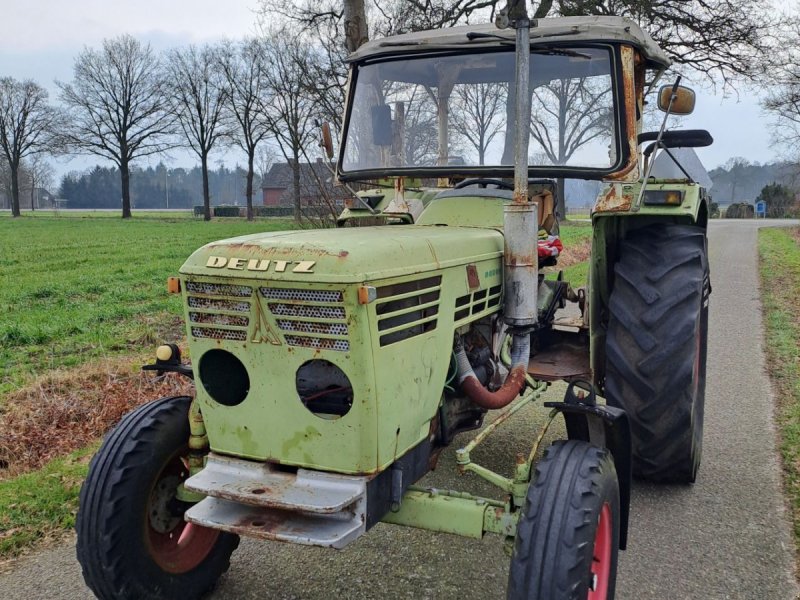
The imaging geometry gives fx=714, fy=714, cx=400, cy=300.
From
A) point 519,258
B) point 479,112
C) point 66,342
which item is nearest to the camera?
point 519,258

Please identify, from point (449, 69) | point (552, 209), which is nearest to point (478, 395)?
point (552, 209)

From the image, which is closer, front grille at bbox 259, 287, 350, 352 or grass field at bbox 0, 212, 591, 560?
front grille at bbox 259, 287, 350, 352

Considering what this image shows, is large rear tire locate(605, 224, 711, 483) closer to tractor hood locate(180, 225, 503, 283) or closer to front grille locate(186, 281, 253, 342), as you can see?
tractor hood locate(180, 225, 503, 283)

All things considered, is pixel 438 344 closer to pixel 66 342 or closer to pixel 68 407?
pixel 68 407

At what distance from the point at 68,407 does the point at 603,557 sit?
3.97 m

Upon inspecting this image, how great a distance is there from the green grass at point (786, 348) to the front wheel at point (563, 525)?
155 cm

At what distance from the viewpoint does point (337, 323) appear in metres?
2.32

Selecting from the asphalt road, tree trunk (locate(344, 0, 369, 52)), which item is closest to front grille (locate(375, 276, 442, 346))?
the asphalt road

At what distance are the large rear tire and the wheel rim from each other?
6.82 ft

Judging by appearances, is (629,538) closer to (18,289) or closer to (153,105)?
(18,289)

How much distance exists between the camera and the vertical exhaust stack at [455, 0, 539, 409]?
292 cm

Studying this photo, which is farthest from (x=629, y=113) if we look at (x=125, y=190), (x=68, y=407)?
(x=125, y=190)

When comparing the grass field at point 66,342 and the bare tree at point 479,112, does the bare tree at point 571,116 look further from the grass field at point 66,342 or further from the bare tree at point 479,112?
the grass field at point 66,342

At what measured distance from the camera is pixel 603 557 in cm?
260
